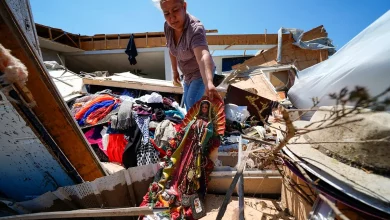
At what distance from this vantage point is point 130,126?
3402 millimetres

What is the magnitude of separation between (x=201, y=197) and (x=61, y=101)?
1697mm

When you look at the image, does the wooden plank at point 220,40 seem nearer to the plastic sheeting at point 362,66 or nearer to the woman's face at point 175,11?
the plastic sheeting at point 362,66

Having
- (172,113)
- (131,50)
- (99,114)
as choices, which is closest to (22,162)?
(99,114)

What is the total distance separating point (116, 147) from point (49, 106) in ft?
5.34

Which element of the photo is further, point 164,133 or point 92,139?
point 92,139

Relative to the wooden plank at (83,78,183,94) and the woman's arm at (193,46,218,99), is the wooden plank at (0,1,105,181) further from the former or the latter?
the wooden plank at (83,78,183,94)

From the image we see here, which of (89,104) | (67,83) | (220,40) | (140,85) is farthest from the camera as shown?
(220,40)

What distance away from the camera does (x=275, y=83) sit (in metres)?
7.53

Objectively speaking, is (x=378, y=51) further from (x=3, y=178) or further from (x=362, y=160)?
(x=3, y=178)

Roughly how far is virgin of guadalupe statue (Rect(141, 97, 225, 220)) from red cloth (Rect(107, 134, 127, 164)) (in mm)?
1231

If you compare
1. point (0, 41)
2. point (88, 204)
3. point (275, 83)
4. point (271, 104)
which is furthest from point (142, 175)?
point (275, 83)

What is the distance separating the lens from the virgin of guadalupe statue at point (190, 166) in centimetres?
203

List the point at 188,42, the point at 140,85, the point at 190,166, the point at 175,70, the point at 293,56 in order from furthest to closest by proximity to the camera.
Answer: the point at 293,56, the point at 140,85, the point at 175,70, the point at 190,166, the point at 188,42

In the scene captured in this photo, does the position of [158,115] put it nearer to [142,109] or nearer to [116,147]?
[142,109]
